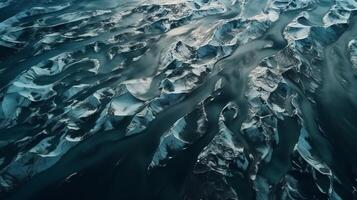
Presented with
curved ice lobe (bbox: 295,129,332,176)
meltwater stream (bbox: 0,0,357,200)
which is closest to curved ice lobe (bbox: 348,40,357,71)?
meltwater stream (bbox: 0,0,357,200)

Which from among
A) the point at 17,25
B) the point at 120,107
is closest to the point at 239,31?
the point at 120,107

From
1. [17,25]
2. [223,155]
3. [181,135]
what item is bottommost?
[17,25]

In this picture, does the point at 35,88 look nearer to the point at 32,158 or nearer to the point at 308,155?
the point at 32,158

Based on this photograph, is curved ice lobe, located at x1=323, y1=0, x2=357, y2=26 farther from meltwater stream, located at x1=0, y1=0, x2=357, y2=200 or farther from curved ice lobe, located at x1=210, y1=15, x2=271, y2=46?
curved ice lobe, located at x1=210, y1=15, x2=271, y2=46

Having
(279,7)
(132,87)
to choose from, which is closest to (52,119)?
(132,87)

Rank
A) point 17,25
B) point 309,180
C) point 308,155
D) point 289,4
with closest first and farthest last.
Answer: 1. point 309,180
2. point 308,155
3. point 17,25
4. point 289,4

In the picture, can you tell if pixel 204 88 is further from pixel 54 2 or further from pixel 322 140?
pixel 54 2

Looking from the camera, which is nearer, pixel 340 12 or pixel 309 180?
pixel 309 180
